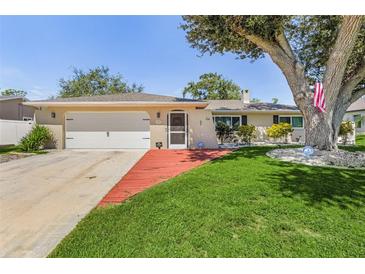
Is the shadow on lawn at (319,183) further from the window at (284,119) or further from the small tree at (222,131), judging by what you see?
the window at (284,119)

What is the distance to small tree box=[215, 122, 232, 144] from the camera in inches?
602

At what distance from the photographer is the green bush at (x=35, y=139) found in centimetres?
1129

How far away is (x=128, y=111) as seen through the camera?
11906 millimetres

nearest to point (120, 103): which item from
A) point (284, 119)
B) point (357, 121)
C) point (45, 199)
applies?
point (45, 199)

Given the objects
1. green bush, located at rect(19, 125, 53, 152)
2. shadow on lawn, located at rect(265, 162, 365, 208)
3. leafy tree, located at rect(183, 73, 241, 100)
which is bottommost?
shadow on lawn, located at rect(265, 162, 365, 208)

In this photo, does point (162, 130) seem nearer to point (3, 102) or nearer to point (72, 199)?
point (72, 199)

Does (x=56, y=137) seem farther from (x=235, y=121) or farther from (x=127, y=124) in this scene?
(x=235, y=121)

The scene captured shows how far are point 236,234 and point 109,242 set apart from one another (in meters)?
1.62

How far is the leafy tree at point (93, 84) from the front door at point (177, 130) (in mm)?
25340

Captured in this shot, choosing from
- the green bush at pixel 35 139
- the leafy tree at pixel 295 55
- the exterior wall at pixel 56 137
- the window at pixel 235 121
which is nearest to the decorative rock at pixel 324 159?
the leafy tree at pixel 295 55

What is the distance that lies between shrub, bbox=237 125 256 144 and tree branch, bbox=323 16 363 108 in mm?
6924

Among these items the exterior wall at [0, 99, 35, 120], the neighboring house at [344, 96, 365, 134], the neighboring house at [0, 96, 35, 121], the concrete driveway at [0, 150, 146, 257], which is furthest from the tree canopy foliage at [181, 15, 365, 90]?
the neighboring house at [344, 96, 365, 134]

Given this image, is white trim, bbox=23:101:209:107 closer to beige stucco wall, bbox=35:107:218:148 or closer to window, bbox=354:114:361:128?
beige stucco wall, bbox=35:107:218:148

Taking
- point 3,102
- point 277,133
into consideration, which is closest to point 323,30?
point 277,133
